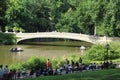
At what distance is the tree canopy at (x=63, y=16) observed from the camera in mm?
82175

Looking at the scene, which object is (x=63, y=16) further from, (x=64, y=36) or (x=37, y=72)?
(x=37, y=72)

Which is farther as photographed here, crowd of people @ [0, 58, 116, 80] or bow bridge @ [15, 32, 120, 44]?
bow bridge @ [15, 32, 120, 44]

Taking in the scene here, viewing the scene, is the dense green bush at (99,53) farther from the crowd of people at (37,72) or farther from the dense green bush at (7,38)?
the dense green bush at (7,38)

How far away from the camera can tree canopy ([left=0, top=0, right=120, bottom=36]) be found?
82175 mm

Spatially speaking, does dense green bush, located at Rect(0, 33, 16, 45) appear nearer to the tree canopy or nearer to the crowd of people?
the tree canopy

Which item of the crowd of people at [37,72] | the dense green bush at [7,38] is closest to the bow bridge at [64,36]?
the dense green bush at [7,38]

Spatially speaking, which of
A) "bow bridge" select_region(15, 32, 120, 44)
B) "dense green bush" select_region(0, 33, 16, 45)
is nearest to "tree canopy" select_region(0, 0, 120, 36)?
"bow bridge" select_region(15, 32, 120, 44)

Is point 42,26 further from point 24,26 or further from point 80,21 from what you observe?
point 80,21

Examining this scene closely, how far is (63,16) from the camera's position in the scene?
101250 mm

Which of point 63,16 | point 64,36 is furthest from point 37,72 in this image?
point 63,16

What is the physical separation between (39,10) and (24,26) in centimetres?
1128

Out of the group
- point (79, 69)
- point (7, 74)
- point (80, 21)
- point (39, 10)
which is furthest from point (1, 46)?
point (7, 74)

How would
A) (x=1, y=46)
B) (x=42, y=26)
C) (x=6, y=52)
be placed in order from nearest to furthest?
1. (x=6, y=52)
2. (x=1, y=46)
3. (x=42, y=26)

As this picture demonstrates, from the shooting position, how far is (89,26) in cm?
9269
